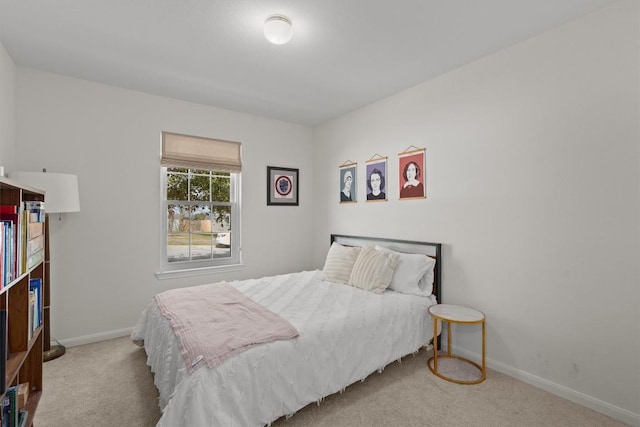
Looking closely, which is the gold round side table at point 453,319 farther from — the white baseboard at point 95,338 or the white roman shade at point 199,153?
the white baseboard at point 95,338

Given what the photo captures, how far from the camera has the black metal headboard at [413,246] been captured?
2.92 m

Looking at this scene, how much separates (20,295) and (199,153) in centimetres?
237

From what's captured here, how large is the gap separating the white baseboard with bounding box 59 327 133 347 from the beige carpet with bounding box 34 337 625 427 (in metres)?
0.36

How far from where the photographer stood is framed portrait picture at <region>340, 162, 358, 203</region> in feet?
12.8

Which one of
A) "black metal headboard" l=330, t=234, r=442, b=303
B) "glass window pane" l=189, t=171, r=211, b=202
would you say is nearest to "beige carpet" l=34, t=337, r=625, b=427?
"black metal headboard" l=330, t=234, r=442, b=303

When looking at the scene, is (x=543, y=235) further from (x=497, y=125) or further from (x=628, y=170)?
(x=497, y=125)

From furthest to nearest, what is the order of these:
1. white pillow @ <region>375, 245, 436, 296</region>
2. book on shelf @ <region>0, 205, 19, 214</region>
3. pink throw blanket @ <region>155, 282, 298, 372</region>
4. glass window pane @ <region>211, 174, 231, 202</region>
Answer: glass window pane @ <region>211, 174, 231, 202</region>
white pillow @ <region>375, 245, 436, 296</region>
pink throw blanket @ <region>155, 282, 298, 372</region>
book on shelf @ <region>0, 205, 19, 214</region>

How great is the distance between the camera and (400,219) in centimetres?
333

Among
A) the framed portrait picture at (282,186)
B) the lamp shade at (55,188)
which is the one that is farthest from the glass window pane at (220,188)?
the lamp shade at (55,188)

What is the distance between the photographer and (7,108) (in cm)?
252

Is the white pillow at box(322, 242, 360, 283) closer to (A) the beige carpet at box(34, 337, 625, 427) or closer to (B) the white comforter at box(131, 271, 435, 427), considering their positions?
(B) the white comforter at box(131, 271, 435, 427)

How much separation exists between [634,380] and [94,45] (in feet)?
14.6

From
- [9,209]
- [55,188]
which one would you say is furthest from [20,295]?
[55,188]

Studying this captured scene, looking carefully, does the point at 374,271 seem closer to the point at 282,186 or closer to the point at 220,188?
the point at 282,186
